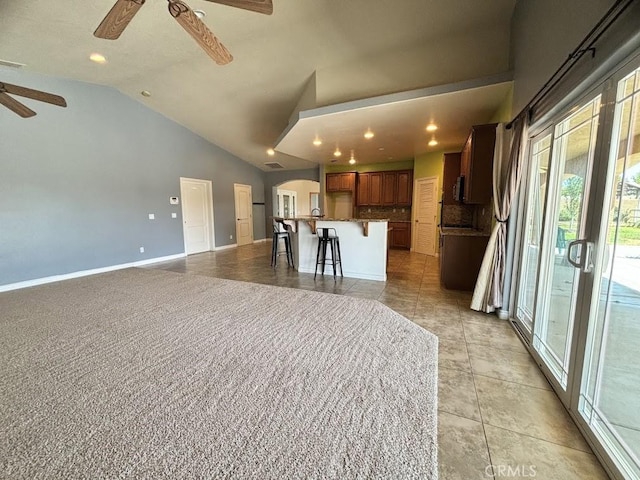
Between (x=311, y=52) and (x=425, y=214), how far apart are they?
4767mm

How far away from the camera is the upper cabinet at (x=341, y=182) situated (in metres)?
8.09

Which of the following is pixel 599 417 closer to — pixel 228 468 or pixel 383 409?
pixel 383 409

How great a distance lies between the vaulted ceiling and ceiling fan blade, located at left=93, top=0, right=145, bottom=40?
4.01 feet

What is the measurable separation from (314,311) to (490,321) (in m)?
1.97

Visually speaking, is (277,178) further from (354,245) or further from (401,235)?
(354,245)

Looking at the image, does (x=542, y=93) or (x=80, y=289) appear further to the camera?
(x=80, y=289)

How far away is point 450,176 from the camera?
17.3 feet

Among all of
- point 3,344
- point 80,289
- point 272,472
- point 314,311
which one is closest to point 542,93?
point 314,311

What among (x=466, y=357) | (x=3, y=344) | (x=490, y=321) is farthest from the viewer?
(x=490, y=321)

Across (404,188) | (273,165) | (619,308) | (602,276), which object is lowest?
(619,308)

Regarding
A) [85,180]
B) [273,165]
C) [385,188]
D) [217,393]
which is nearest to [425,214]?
[385,188]

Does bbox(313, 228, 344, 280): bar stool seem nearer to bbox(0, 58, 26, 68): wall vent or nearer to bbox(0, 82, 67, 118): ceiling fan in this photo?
bbox(0, 82, 67, 118): ceiling fan

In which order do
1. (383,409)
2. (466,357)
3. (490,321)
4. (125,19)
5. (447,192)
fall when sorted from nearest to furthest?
(383,409) < (125,19) < (466,357) < (490,321) < (447,192)

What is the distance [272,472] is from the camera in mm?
1181
